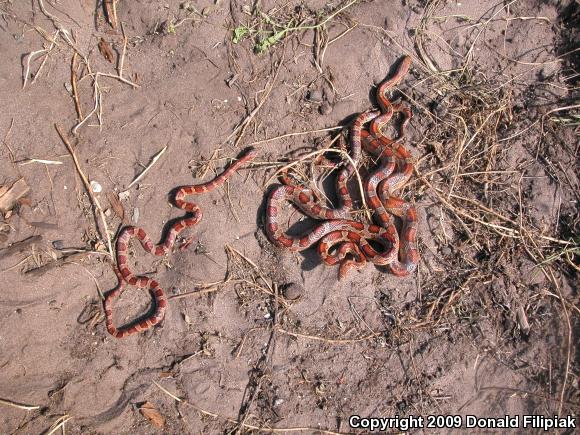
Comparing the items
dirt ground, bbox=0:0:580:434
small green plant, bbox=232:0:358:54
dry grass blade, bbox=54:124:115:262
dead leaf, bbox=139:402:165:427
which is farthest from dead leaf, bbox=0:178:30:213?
small green plant, bbox=232:0:358:54

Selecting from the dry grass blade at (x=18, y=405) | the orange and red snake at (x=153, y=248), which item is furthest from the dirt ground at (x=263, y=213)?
the orange and red snake at (x=153, y=248)

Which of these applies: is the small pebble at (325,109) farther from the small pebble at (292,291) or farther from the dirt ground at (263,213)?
the small pebble at (292,291)

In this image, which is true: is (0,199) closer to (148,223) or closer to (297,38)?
(148,223)

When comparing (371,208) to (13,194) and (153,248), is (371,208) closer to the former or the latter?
(153,248)

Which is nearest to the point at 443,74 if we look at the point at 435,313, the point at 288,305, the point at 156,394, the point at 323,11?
the point at 323,11

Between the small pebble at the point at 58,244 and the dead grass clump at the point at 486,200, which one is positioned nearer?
the small pebble at the point at 58,244

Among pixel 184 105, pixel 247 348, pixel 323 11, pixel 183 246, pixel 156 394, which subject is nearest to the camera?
pixel 156 394
